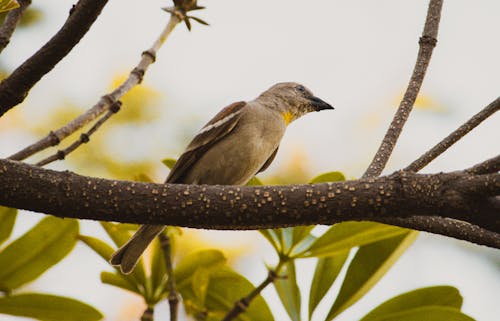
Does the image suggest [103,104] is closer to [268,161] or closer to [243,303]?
[243,303]

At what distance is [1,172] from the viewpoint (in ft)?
7.44

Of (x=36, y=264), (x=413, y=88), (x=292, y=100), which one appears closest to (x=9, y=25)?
(x=36, y=264)

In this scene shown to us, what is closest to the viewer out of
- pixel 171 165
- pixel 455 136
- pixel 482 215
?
pixel 482 215

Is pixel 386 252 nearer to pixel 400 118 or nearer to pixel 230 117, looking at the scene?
pixel 400 118

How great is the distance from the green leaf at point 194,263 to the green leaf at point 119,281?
21 cm

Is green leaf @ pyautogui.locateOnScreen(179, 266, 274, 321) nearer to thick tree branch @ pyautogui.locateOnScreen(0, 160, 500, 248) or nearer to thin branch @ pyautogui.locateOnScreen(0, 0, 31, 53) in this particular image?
thick tree branch @ pyautogui.locateOnScreen(0, 160, 500, 248)

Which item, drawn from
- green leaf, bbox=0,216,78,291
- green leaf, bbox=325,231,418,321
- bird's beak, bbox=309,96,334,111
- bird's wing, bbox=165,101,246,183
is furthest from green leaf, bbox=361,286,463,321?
bird's beak, bbox=309,96,334,111

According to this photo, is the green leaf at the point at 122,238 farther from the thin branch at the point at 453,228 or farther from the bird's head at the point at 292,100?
the bird's head at the point at 292,100

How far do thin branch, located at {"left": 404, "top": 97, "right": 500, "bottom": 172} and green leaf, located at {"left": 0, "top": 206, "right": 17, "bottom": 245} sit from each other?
1801 mm

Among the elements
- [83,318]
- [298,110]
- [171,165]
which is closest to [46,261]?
[83,318]

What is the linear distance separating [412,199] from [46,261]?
1.91 meters

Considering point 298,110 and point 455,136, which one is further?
point 298,110

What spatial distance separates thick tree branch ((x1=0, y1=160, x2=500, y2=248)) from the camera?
2.08 m

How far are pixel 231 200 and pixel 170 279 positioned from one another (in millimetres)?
762
